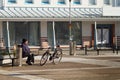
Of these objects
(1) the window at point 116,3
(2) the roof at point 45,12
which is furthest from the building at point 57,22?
(1) the window at point 116,3

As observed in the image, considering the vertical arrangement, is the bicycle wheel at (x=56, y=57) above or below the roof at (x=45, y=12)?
below

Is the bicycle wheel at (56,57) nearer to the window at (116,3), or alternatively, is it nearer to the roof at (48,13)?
the roof at (48,13)

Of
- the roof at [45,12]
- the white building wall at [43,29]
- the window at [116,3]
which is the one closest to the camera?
the roof at [45,12]

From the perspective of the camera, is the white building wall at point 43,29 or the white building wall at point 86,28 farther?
the white building wall at point 86,28

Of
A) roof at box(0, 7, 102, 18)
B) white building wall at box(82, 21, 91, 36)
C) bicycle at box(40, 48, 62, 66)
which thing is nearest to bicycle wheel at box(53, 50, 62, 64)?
bicycle at box(40, 48, 62, 66)

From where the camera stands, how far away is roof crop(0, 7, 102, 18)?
5003cm

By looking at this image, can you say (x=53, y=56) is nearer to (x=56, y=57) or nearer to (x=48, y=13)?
(x=56, y=57)

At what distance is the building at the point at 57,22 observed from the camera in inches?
1987

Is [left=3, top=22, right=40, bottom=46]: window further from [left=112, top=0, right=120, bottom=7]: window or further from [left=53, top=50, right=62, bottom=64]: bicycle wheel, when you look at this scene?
[left=53, top=50, right=62, bottom=64]: bicycle wheel

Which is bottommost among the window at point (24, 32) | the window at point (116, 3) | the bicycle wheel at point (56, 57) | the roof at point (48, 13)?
the bicycle wheel at point (56, 57)

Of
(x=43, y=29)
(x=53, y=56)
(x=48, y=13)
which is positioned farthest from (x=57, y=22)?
(x=53, y=56)

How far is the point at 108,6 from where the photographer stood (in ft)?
178

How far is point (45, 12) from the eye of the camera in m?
51.9

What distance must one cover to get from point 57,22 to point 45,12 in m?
1.95
